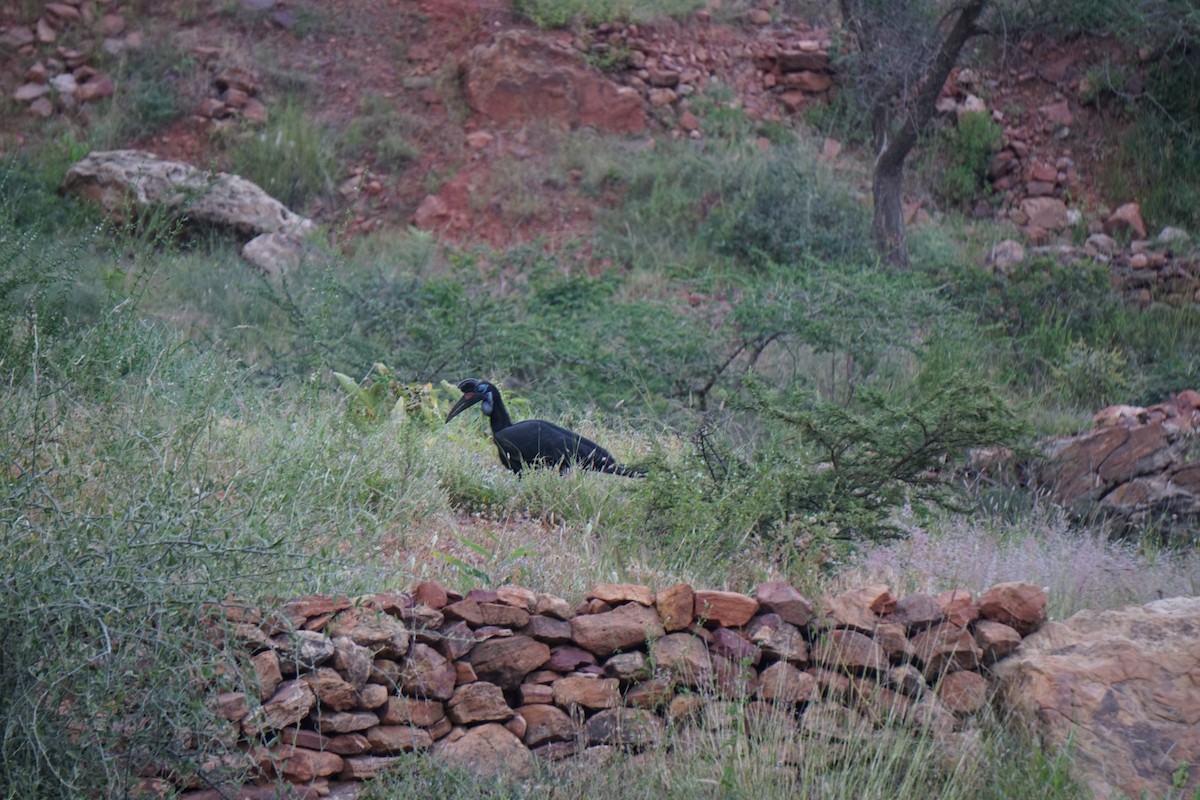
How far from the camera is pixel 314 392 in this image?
5.85 m

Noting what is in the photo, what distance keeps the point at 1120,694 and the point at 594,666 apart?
5.57 feet

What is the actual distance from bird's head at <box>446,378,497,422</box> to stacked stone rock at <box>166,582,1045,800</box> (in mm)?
3024

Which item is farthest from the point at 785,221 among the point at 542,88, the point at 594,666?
the point at 594,666

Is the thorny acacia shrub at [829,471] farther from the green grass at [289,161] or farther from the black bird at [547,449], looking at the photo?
the green grass at [289,161]

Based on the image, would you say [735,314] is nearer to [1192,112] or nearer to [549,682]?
[549,682]

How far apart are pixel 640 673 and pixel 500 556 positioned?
93 centimetres

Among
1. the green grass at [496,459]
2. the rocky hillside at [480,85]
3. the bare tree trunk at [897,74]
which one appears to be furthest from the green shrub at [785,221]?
the rocky hillside at [480,85]

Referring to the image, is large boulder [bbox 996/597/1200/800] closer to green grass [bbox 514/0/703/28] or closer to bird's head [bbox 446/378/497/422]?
bird's head [bbox 446/378/497/422]

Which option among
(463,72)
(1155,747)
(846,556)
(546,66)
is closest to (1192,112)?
(546,66)

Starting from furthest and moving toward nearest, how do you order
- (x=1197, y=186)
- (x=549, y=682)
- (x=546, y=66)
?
(x=546, y=66) < (x=1197, y=186) < (x=549, y=682)

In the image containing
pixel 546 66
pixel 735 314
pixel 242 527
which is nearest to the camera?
pixel 242 527

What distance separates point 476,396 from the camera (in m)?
7.02

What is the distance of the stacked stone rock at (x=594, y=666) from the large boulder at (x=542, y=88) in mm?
12236

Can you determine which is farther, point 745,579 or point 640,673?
point 745,579
